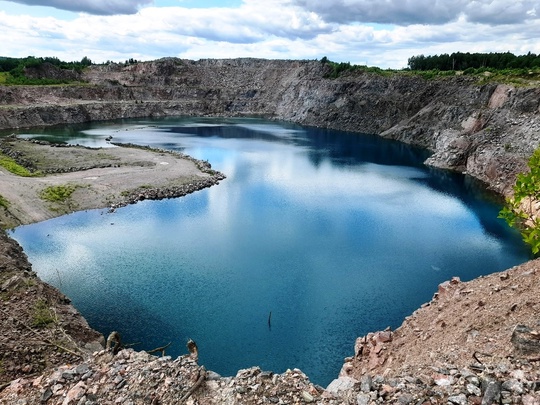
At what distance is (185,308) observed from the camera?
1078 inches

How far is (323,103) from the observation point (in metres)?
118

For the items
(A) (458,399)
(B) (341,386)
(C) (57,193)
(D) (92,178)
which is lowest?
(C) (57,193)

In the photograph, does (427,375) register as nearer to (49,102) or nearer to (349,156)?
(349,156)

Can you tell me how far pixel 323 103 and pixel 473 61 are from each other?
40.2m

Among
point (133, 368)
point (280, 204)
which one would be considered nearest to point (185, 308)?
point (133, 368)

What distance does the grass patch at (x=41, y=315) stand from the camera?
19.9m

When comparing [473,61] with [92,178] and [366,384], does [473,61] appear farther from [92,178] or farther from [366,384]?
[366,384]

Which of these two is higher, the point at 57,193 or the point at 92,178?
the point at 92,178

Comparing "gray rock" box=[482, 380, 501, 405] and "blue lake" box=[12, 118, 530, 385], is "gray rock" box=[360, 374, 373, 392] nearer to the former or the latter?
"gray rock" box=[482, 380, 501, 405]

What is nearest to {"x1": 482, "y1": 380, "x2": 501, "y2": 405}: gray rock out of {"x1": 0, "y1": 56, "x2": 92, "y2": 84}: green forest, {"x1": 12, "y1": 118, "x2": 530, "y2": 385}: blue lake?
{"x1": 12, "y1": 118, "x2": 530, "y2": 385}: blue lake

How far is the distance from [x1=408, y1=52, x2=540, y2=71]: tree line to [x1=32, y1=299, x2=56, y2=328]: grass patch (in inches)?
3858

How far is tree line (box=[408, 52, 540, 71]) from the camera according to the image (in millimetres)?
97938

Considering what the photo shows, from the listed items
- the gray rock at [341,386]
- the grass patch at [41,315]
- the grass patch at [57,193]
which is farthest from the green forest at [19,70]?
the gray rock at [341,386]

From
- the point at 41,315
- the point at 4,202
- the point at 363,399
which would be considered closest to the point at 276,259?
the point at 41,315
